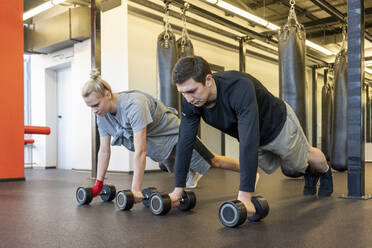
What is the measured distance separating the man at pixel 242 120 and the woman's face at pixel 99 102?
22.5 inches

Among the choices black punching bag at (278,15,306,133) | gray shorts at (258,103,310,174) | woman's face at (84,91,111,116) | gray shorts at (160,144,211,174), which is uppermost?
black punching bag at (278,15,306,133)

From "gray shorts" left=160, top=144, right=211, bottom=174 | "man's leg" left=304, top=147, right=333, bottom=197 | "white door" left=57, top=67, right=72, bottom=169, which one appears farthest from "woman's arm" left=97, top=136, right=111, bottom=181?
"white door" left=57, top=67, right=72, bottom=169

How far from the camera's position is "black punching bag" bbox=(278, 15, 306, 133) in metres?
3.29

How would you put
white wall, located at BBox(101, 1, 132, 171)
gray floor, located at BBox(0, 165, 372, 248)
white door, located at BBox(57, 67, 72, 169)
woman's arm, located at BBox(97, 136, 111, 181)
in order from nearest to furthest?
gray floor, located at BBox(0, 165, 372, 248) → woman's arm, located at BBox(97, 136, 111, 181) → white wall, located at BBox(101, 1, 132, 171) → white door, located at BBox(57, 67, 72, 169)

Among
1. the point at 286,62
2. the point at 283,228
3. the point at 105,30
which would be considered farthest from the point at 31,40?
the point at 283,228

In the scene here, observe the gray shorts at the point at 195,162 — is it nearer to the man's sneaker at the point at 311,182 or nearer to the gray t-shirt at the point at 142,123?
the gray t-shirt at the point at 142,123

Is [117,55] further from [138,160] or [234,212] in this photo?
[234,212]

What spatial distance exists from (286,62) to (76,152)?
165 inches

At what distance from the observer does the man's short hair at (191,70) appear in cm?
160

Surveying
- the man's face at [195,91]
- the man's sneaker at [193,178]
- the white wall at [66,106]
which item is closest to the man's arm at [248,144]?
the man's face at [195,91]

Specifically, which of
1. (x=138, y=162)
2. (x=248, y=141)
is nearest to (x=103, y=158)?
(x=138, y=162)

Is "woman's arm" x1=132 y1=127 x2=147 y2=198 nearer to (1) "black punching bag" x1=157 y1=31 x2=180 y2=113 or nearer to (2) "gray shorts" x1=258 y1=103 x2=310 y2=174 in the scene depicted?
(2) "gray shorts" x1=258 y1=103 x2=310 y2=174

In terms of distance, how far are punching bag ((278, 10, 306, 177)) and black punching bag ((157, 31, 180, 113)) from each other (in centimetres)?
105

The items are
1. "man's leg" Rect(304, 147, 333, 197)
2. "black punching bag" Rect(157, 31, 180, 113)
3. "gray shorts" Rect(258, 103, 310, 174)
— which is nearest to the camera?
"gray shorts" Rect(258, 103, 310, 174)
